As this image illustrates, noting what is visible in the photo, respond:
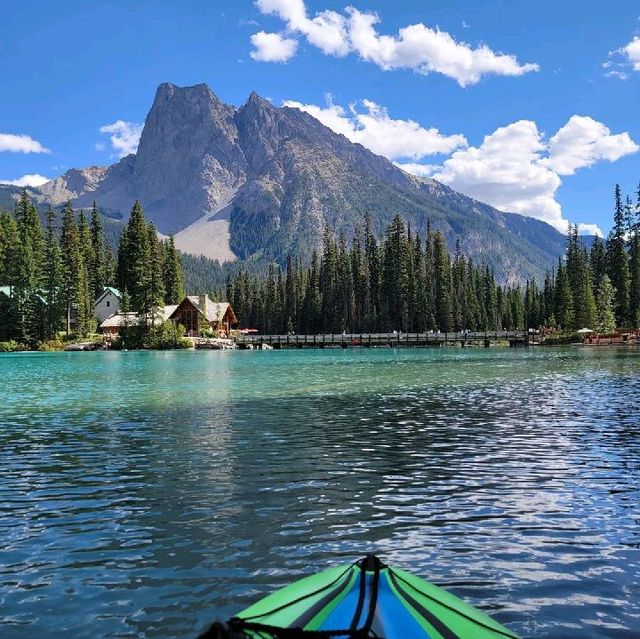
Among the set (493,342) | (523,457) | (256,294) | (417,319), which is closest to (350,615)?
(523,457)

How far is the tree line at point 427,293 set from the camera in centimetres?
11745

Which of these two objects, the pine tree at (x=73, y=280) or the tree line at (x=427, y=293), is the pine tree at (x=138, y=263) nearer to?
the pine tree at (x=73, y=280)

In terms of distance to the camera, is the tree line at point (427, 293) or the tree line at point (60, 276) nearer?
the tree line at point (60, 276)

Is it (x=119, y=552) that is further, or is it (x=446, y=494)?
(x=446, y=494)

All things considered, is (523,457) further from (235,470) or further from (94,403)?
(94,403)

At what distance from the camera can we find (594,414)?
24.7 m

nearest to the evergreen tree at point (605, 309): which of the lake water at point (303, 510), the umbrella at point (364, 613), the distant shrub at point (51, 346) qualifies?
the lake water at point (303, 510)

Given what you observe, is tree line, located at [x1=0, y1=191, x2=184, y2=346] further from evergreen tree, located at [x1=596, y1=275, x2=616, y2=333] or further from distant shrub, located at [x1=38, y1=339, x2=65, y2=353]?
evergreen tree, located at [x1=596, y1=275, x2=616, y2=333]

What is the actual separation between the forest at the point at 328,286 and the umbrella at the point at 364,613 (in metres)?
103

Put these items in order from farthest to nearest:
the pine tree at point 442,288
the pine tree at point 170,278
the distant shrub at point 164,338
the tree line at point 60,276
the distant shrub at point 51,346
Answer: the pine tree at point 442,288
the pine tree at point 170,278
the distant shrub at point 164,338
the tree line at point 60,276
the distant shrub at point 51,346

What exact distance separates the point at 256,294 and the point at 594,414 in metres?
161

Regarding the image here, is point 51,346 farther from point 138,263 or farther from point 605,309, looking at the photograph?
point 605,309

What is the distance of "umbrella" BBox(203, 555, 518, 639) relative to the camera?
4.32 metres

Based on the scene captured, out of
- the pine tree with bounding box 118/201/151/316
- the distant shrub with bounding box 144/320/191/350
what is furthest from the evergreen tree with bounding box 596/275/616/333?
the pine tree with bounding box 118/201/151/316
